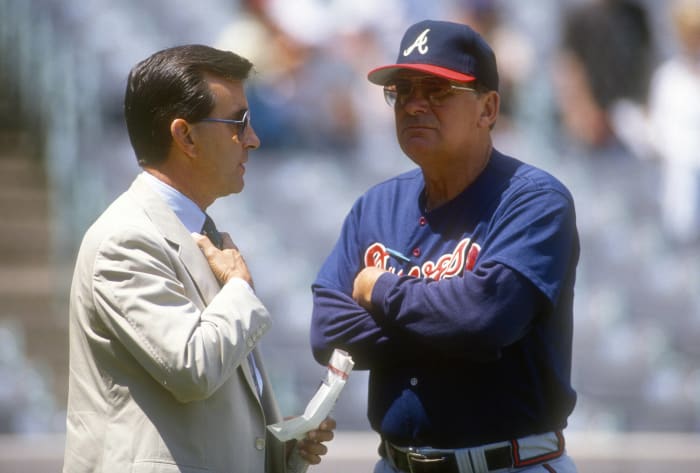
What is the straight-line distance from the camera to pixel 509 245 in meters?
2.65

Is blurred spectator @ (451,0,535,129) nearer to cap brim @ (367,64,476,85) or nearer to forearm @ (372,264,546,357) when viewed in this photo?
cap brim @ (367,64,476,85)

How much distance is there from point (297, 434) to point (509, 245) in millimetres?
650

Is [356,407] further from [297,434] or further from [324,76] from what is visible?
[297,434]

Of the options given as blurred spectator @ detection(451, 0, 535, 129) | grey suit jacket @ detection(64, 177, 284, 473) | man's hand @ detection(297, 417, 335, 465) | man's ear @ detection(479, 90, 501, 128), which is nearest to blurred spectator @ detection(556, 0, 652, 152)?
blurred spectator @ detection(451, 0, 535, 129)

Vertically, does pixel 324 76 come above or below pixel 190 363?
above

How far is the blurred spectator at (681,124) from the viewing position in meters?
8.41

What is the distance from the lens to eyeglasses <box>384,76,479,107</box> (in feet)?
9.16

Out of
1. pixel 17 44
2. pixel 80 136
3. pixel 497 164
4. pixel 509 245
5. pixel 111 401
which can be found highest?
pixel 17 44

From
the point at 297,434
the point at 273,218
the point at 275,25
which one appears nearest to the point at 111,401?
the point at 297,434

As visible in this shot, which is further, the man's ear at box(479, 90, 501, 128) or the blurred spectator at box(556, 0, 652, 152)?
the blurred spectator at box(556, 0, 652, 152)

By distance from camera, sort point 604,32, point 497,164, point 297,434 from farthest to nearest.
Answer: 1. point 604,32
2. point 497,164
3. point 297,434

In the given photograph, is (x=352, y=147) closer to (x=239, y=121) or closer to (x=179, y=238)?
(x=239, y=121)

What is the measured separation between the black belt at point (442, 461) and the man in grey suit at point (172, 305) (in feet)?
1.15

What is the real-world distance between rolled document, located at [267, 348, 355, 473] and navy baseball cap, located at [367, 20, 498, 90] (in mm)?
706
